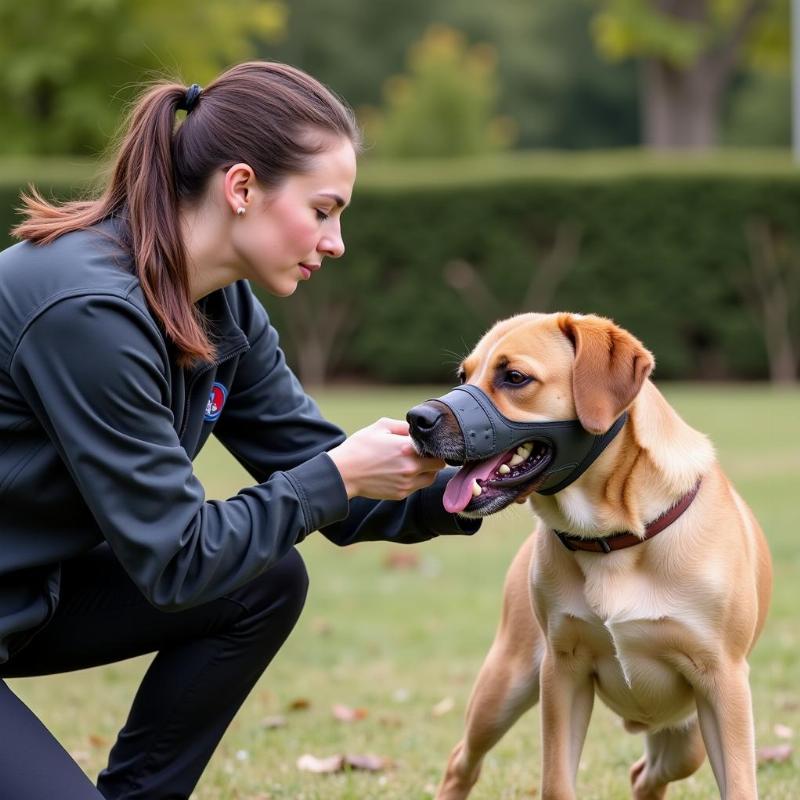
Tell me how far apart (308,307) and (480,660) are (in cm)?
1348

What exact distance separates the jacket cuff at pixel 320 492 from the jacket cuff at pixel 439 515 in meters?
0.54

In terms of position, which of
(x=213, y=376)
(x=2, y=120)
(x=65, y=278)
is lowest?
(x=2, y=120)

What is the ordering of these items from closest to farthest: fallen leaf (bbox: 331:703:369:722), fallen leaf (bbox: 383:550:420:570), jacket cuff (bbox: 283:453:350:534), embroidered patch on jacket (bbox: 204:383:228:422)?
jacket cuff (bbox: 283:453:350:534), embroidered patch on jacket (bbox: 204:383:228:422), fallen leaf (bbox: 331:703:369:722), fallen leaf (bbox: 383:550:420:570)

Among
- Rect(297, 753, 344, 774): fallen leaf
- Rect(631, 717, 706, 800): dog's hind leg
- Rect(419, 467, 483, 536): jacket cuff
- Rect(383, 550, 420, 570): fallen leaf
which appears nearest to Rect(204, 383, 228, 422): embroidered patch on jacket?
Rect(419, 467, 483, 536): jacket cuff

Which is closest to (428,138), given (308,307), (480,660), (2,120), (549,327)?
(2,120)

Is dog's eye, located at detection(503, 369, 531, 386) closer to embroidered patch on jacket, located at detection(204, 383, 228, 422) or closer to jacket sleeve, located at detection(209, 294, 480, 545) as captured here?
jacket sleeve, located at detection(209, 294, 480, 545)

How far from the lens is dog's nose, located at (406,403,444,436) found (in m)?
3.04

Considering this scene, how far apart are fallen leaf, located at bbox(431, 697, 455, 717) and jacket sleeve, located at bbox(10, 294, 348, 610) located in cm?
229

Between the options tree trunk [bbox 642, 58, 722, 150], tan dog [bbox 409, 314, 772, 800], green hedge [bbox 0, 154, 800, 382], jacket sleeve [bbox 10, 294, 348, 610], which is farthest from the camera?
tree trunk [bbox 642, 58, 722, 150]

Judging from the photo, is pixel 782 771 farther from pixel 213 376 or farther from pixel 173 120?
pixel 173 120

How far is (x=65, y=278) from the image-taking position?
2789 mm

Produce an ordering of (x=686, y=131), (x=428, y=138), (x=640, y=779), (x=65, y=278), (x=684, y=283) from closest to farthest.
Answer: (x=65, y=278) < (x=640, y=779) < (x=684, y=283) < (x=686, y=131) < (x=428, y=138)

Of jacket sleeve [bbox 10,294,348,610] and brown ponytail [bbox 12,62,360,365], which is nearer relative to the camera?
jacket sleeve [bbox 10,294,348,610]

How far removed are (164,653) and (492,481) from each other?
40.1 inches
